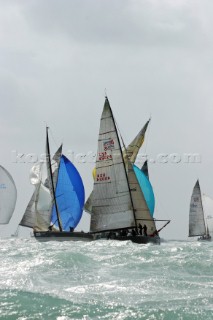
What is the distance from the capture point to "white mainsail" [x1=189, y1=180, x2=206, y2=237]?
79.4 metres

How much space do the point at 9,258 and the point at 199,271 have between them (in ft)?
25.0

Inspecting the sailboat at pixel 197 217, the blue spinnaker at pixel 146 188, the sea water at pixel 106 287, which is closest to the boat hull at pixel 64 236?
the blue spinnaker at pixel 146 188

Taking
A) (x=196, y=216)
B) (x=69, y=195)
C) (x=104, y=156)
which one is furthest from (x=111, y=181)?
(x=196, y=216)

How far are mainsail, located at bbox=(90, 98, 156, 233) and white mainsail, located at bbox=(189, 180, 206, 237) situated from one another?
127 feet

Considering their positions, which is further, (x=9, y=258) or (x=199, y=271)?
(x=9, y=258)

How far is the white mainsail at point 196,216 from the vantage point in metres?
79.4

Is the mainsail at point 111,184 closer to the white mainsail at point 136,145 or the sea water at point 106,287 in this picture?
the white mainsail at point 136,145

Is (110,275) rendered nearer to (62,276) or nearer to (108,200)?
(62,276)

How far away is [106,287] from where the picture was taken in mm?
16203

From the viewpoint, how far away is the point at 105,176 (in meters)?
41.3

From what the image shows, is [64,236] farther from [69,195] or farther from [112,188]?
[69,195]

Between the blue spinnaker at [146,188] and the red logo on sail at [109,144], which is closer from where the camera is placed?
the red logo on sail at [109,144]

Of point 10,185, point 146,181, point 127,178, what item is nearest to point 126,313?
point 127,178

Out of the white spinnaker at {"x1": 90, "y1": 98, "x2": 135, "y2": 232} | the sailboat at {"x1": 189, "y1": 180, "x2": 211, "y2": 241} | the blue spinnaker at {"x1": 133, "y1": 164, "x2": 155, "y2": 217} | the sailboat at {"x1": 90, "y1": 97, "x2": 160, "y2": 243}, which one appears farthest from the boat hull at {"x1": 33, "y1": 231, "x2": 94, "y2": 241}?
the sailboat at {"x1": 189, "y1": 180, "x2": 211, "y2": 241}
